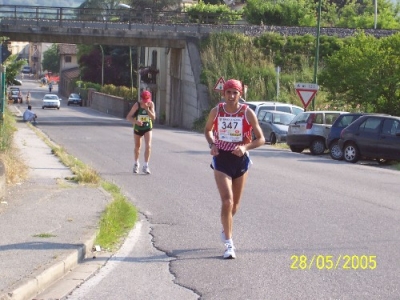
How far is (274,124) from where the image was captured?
33688 mm

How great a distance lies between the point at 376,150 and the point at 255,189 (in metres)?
9.35

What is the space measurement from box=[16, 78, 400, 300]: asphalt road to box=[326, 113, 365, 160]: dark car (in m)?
6.20

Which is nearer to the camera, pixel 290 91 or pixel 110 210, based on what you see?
pixel 110 210

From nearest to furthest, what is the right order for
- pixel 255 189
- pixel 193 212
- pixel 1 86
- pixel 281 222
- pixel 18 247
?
pixel 18 247, pixel 281 222, pixel 193 212, pixel 255 189, pixel 1 86

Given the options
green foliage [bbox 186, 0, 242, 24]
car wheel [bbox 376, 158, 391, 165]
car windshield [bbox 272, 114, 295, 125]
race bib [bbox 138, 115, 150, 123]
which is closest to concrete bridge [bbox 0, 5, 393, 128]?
green foliage [bbox 186, 0, 242, 24]

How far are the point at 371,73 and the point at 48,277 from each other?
24322 mm

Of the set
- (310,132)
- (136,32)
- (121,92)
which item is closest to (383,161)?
(310,132)

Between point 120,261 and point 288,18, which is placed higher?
point 288,18

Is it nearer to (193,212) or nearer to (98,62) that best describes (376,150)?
(193,212)

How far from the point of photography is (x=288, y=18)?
70.6 meters

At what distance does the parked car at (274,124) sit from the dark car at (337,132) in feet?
20.0

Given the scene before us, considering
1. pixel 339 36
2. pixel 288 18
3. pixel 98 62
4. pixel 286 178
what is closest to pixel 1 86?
pixel 286 178

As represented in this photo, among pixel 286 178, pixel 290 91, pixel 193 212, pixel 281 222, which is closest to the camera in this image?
pixel 281 222

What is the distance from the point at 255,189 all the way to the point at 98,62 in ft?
287
